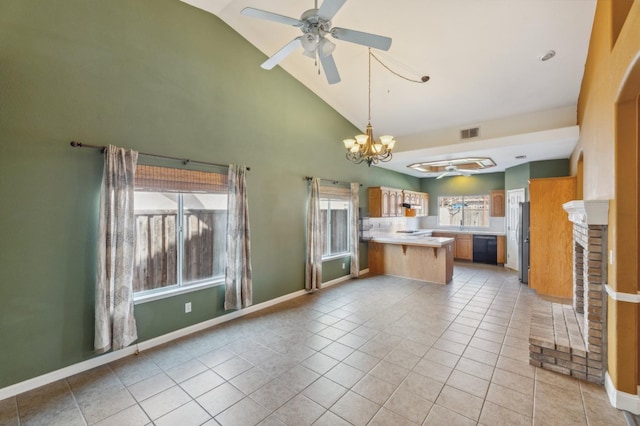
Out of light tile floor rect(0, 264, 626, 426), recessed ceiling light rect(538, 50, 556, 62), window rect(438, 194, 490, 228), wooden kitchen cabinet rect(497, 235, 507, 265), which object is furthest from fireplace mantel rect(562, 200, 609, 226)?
window rect(438, 194, 490, 228)

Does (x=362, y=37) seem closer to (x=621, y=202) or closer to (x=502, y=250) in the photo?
(x=621, y=202)

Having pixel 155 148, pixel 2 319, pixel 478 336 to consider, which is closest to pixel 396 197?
pixel 478 336

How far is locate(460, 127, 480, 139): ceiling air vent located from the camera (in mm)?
5584

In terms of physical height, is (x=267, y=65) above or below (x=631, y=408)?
above

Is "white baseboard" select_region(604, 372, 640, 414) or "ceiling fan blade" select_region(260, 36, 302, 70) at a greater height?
"ceiling fan blade" select_region(260, 36, 302, 70)

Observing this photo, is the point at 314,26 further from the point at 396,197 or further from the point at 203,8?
the point at 396,197

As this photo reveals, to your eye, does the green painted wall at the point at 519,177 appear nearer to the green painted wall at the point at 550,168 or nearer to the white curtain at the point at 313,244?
the green painted wall at the point at 550,168

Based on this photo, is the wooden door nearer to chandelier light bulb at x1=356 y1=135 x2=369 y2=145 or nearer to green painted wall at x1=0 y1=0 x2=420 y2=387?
chandelier light bulb at x1=356 y1=135 x2=369 y2=145

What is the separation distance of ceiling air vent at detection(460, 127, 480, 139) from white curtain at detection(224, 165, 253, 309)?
459cm

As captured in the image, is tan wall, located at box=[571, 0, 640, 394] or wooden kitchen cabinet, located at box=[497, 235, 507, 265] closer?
tan wall, located at box=[571, 0, 640, 394]

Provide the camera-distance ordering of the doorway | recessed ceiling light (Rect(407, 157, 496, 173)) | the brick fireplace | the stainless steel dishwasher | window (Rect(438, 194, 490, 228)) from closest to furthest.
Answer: the brick fireplace < recessed ceiling light (Rect(407, 157, 496, 173)) < the doorway < the stainless steel dishwasher < window (Rect(438, 194, 490, 228))

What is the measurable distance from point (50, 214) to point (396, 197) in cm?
694

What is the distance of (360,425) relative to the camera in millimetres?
2021

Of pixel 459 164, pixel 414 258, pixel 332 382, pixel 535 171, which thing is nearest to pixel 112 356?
pixel 332 382
